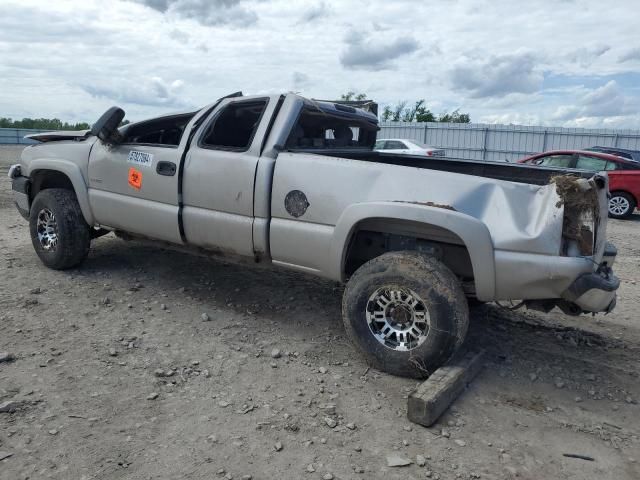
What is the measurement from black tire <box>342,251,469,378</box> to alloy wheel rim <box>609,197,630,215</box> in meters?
10.4

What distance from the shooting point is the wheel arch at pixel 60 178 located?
5449 mm

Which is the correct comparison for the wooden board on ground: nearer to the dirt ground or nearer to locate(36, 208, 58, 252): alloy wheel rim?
the dirt ground

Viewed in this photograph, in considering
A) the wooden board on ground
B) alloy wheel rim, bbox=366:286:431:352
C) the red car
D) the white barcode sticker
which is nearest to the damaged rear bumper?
the wooden board on ground

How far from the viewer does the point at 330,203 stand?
3908 mm

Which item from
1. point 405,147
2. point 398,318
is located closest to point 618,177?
point 405,147

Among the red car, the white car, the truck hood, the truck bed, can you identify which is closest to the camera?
→ the truck bed

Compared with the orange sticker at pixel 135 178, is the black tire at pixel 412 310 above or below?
below

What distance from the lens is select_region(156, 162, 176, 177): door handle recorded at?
4.73m

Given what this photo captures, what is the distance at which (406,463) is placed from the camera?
2836mm

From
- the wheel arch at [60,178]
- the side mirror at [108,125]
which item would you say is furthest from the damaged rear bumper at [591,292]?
the wheel arch at [60,178]

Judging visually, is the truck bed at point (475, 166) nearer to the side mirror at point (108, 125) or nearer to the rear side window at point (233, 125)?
the rear side window at point (233, 125)

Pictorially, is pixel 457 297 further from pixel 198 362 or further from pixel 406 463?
pixel 198 362

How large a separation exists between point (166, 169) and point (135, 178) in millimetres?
428

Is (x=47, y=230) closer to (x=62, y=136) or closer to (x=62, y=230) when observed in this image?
(x=62, y=230)
